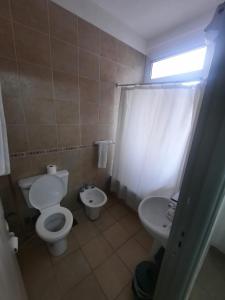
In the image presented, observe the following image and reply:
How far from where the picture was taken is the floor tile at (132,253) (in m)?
1.52

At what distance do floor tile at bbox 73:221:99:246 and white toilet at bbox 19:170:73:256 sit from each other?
0.74 ft

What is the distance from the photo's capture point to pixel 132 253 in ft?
5.30

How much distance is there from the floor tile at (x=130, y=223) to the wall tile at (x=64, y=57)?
2123 millimetres

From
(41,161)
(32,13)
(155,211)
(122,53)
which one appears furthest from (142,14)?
(155,211)

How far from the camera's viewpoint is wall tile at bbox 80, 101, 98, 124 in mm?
1808

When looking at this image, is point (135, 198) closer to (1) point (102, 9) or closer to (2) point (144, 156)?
(2) point (144, 156)

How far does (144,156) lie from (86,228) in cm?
127

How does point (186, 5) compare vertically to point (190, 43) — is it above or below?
above

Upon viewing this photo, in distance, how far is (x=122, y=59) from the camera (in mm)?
1964

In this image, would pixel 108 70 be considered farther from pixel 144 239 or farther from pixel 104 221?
pixel 144 239

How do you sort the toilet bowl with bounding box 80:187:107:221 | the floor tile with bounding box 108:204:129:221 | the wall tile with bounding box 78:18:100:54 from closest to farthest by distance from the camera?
1. the wall tile with bounding box 78:18:100:54
2. the toilet bowl with bounding box 80:187:107:221
3. the floor tile with bounding box 108:204:129:221

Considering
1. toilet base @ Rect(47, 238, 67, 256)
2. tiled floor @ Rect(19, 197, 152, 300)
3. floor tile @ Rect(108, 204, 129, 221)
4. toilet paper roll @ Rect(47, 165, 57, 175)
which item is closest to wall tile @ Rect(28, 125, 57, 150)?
toilet paper roll @ Rect(47, 165, 57, 175)

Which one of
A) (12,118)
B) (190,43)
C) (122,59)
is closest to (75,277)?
(12,118)

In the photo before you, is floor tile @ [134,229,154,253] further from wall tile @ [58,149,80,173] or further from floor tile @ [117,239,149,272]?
wall tile @ [58,149,80,173]
